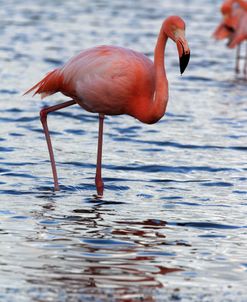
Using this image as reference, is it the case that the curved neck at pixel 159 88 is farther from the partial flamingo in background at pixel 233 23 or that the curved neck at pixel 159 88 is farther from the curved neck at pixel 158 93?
A: the partial flamingo in background at pixel 233 23

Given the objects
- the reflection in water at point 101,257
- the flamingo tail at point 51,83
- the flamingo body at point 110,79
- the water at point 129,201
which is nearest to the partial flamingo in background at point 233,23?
the water at point 129,201

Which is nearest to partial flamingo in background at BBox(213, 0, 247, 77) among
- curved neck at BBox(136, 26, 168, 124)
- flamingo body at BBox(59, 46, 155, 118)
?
flamingo body at BBox(59, 46, 155, 118)

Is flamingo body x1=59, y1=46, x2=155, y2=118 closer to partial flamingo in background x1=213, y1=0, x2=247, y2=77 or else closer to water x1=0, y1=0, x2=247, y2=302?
water x1=0, y1=0, x2=247, y2=302

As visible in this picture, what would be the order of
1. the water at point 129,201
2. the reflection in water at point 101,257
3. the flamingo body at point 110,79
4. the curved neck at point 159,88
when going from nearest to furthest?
the reflection in water at point 101,257
the water at point 129,201
the curved neck at point 159,88
the flamingo body at point 110,79

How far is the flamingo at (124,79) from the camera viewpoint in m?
7.28

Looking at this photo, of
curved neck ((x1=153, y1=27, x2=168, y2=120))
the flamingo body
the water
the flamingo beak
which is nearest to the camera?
the water

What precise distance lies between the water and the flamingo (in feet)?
1.90

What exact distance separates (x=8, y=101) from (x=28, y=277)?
662 cm

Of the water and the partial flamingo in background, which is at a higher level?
the partial flamingo in background

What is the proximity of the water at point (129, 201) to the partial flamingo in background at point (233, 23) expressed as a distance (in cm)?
175

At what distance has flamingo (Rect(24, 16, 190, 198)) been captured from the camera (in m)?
7.28

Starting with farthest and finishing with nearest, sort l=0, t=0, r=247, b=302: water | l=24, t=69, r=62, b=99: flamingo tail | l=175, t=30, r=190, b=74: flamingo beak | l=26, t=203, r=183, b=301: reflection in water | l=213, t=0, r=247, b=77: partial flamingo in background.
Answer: l=213, t=0, r=247, b=77: partial flamingo in background → l=24, t=69, r=62, b=99: flamingo tail → l=175, t=30, r=190, b=74: flamingo beak → l=0, t=0, r=247, b=302: water → l=26, t=203, r=183, b=301: reflection in water

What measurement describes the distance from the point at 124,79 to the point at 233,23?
943 cm

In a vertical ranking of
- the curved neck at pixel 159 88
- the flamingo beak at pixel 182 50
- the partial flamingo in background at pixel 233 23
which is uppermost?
the flamingo beak at pixel 182 50
